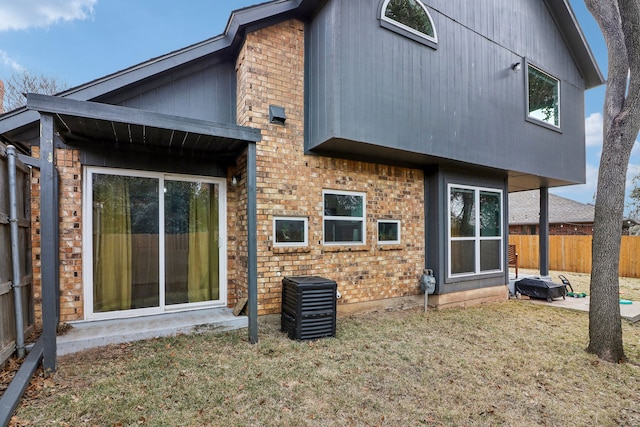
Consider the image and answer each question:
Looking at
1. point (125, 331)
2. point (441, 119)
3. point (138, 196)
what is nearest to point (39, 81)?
point (138, 196)

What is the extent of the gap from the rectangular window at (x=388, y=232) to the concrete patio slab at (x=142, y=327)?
297 centimetres

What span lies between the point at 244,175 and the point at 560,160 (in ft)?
26.2

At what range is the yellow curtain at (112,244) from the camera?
4680 mm

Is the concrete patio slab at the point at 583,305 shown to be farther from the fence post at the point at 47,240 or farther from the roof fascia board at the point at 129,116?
the fence post at the point at 47,240

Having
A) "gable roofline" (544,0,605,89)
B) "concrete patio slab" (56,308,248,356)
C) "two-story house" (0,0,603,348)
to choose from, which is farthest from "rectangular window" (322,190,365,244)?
"gable roofline" (544,0,605,89)

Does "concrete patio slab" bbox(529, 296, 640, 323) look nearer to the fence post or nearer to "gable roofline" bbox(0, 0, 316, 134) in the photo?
"gable roofline" bbox(0, 0, 316, 134)

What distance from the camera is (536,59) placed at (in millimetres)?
8008

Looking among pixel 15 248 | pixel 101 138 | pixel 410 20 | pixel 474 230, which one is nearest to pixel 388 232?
pixel 474 230

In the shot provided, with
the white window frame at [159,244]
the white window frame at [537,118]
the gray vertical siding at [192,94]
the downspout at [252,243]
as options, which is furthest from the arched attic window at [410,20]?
the white window frame at [159,244]

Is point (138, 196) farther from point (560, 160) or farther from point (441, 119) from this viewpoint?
point (560, 160)

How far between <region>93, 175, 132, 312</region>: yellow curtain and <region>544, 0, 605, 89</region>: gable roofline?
10664mm

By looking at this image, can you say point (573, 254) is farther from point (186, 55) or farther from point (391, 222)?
point (186, 55)

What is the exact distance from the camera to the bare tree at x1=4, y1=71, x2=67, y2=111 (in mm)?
15305

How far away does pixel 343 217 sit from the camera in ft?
19.6
